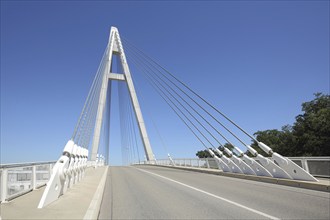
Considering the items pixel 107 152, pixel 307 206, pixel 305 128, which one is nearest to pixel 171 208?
pixel 307 206

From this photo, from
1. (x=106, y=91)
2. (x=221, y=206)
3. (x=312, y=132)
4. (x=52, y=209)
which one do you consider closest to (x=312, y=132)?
(x=312, y=132)

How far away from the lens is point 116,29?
145 ft

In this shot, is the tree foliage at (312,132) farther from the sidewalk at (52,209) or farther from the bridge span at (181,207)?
the sidewalk at (52,209)

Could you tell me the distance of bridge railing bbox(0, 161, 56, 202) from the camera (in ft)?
24.9

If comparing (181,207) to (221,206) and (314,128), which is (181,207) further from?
(314,128)

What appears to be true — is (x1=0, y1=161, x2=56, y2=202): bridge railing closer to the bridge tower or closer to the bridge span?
the bridge span

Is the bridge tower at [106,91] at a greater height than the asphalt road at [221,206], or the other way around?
the bridge tower at [106,91]

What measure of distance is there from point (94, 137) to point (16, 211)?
107 ft

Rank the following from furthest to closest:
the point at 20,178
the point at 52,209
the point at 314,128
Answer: the point at 314,128 → the point at 20,178 → the point at 52,209

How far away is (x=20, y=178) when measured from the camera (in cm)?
891

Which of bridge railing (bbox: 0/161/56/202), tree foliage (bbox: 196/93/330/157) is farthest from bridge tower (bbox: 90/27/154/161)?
bridge railing (bbox: 0/161/56/202)

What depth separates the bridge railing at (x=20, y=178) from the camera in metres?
7.59

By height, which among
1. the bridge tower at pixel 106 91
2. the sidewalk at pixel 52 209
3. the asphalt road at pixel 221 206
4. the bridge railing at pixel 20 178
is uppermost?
the bridge tower at pixel 106 91

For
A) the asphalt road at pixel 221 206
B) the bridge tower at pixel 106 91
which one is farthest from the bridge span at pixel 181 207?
the bridge tower at pixel 106 91
